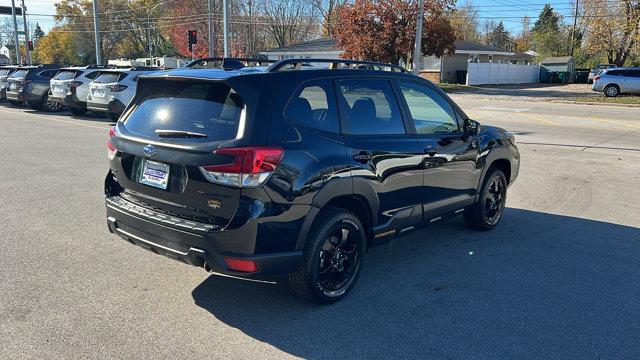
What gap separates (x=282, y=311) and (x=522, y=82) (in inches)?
1967

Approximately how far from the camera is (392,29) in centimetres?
3409

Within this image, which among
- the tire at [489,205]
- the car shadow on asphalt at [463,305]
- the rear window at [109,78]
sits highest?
the rear window at [109,78]

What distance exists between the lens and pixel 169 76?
12.9 feet

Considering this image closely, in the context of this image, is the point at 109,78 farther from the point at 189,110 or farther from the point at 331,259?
the point at 331,259

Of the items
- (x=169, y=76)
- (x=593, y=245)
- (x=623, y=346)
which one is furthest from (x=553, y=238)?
(x=169, y=76)

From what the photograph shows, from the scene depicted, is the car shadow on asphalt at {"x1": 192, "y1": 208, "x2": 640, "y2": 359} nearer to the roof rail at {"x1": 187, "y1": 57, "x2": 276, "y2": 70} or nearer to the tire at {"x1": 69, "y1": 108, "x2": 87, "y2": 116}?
the roof rail at {"x1": 187, "y1": 57, "x2": 276, "y2": 70}

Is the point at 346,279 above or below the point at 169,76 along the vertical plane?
below

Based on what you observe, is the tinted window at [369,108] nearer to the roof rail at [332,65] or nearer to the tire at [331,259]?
the roof rail at [332,65]

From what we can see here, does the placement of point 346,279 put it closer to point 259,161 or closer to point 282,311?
point 282,311

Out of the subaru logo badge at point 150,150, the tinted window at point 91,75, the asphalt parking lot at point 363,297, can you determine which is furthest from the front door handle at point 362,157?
the tinted window at point 91,75

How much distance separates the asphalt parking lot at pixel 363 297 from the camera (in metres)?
3.45

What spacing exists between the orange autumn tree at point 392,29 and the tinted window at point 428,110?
30258 millimetres

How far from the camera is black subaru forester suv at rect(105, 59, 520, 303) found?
344cm

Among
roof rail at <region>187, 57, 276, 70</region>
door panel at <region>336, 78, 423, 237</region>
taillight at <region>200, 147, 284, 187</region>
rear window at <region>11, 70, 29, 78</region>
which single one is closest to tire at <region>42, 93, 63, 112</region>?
rear window at <region>11, 70, 29, 78</region>
